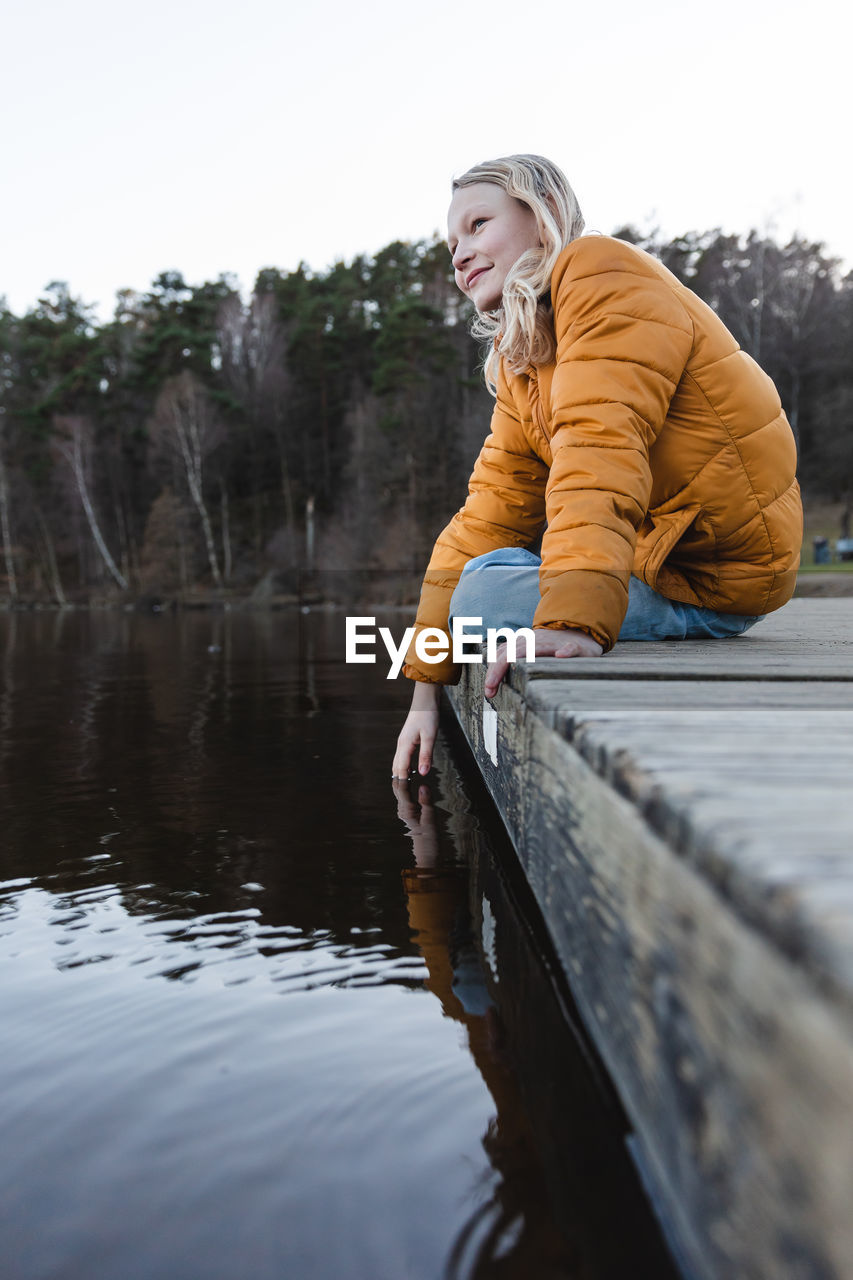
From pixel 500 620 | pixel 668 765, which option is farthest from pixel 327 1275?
pixel 500 620

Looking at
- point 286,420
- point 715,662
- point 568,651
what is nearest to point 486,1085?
point 568,651

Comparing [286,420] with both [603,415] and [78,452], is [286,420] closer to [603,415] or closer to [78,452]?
[78,452]

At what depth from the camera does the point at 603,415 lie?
1896 mm

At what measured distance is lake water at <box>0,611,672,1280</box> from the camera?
921mm

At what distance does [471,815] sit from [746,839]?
2187mm

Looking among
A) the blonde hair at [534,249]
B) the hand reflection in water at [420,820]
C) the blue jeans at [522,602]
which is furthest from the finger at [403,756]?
the blonde hair at [534,249]

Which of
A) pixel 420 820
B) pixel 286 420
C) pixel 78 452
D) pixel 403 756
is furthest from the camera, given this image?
pixel 286 420

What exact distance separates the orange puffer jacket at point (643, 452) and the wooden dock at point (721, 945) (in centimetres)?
54

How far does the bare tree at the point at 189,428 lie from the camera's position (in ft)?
116

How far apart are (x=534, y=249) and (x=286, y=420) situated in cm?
4170

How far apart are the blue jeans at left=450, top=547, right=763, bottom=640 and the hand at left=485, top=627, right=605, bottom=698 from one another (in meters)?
0.58

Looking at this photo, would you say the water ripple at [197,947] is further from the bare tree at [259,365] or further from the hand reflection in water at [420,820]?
the bare tree at [259,365]

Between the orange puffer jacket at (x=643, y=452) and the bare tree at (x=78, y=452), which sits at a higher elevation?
the bare tree at (x=78, y=452)

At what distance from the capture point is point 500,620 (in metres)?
2.46
